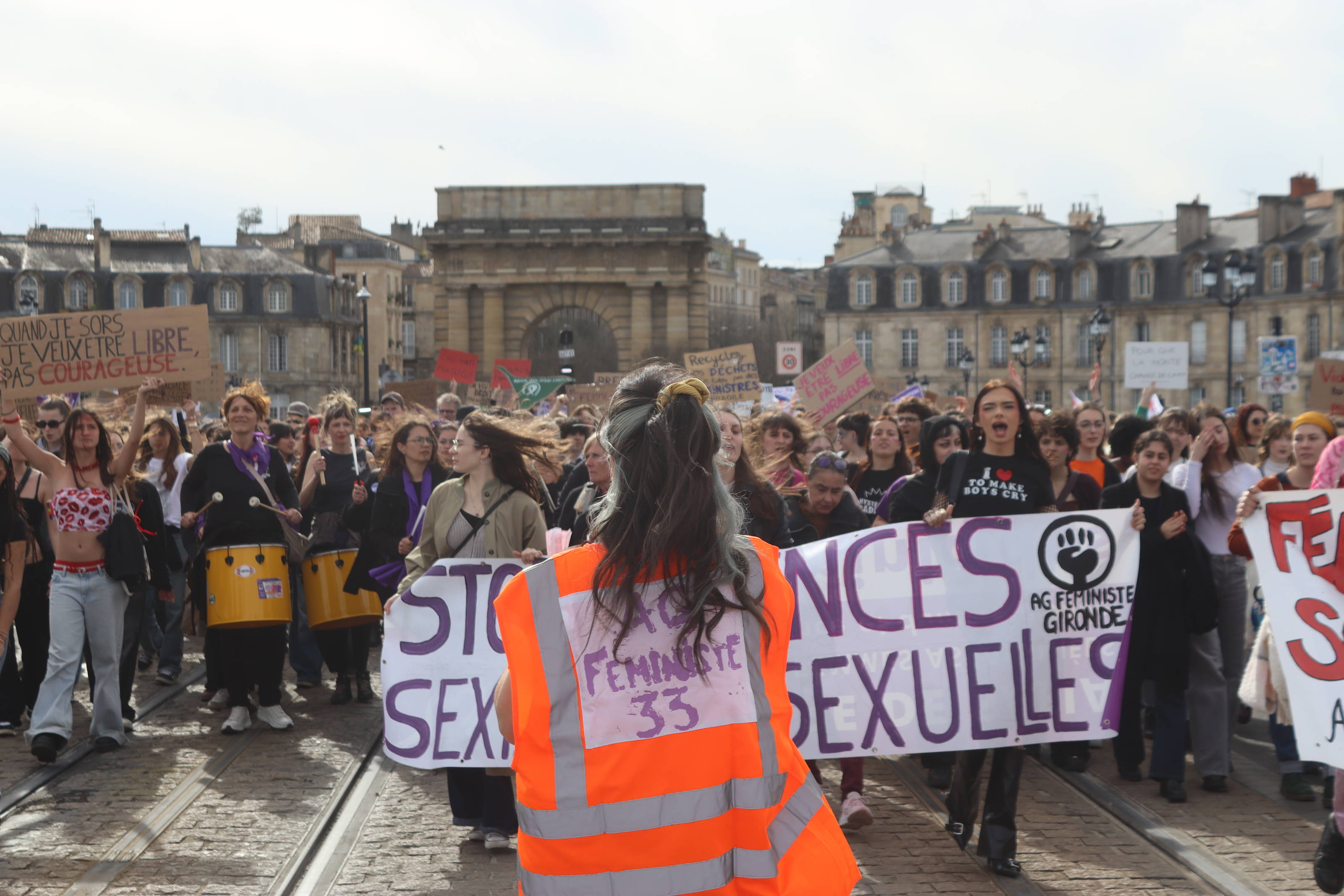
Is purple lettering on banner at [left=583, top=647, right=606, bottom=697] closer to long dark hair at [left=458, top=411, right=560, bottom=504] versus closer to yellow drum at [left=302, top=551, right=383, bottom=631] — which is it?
long dark hair at [left=458, top=411, right=560, bottom=504]

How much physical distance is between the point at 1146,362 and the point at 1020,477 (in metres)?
15.4

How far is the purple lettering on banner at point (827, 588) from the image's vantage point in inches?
250

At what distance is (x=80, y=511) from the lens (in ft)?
25.5

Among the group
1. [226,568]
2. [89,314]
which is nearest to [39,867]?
[226,568]

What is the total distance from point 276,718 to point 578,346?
68.6 metres

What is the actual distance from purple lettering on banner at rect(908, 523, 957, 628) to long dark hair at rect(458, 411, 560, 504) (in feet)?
5.76

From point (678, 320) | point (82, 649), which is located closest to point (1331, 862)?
point (82, 649)

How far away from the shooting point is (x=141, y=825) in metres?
6.55

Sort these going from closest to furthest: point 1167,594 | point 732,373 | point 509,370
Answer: point 1167,594 < point 732,373 < point 509,370

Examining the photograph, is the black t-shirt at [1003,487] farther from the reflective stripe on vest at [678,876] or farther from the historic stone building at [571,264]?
the historic stone building at [571,264]

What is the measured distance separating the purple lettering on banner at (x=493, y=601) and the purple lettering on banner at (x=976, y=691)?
2026 mm

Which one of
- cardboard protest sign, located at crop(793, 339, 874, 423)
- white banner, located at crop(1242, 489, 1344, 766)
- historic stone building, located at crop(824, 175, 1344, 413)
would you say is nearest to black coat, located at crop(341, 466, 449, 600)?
white banner, located at crop(1242, 489, 1344, 766)

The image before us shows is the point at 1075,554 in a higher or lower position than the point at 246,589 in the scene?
higher

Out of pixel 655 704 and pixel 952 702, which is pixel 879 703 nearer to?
pixel 952 702
